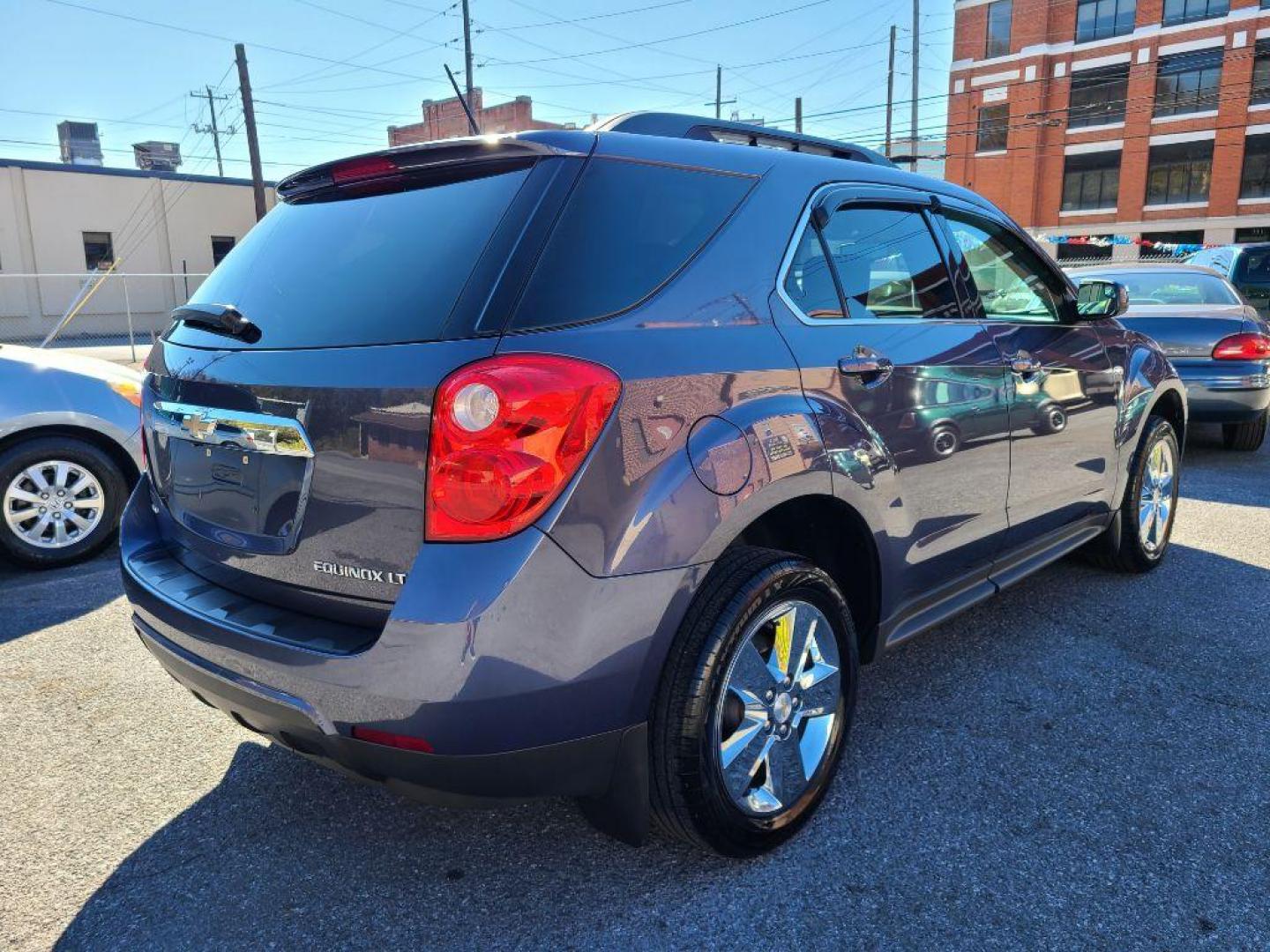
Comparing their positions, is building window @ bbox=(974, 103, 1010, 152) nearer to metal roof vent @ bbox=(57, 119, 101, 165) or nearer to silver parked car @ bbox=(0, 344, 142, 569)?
metal roof vent @ bbox=(57, 119, 101, 165)

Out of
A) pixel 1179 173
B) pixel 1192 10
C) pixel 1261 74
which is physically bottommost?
pixel 1179 173

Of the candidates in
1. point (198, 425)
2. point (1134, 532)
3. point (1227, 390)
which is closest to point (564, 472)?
point (198, 425)

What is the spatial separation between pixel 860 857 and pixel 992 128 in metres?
51.2

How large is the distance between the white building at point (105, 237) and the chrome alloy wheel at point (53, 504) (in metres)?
25.5

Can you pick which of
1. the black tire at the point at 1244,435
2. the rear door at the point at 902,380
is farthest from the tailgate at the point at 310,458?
the black tire at the point at 1244,435

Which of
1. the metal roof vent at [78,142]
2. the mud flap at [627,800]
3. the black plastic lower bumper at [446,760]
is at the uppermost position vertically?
the metal roof vent at [78,142]

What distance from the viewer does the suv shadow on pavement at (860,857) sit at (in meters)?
2.18

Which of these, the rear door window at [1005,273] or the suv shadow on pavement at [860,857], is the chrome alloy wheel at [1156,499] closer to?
the rear door window at [1005,273]

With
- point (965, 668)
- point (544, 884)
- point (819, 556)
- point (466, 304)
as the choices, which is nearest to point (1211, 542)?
point (965, 668)

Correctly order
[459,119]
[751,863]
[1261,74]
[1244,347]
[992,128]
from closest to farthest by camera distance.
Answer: [751,863], [1244,347], [1261,74], [992,128], [459,119]

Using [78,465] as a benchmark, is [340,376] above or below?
above

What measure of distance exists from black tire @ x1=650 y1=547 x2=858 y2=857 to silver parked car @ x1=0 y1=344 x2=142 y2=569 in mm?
3857

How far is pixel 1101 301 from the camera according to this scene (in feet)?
13.1

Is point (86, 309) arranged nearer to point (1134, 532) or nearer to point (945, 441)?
point (1134, 532)
